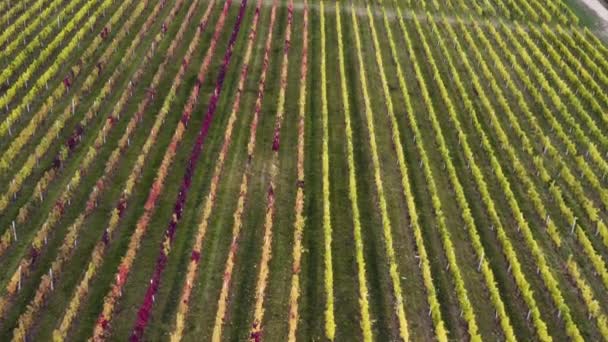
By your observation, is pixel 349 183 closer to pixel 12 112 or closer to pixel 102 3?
pixel 12 112

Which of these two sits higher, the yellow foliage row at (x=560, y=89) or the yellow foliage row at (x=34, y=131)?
the yellow foliage row at (x=34, y=131)

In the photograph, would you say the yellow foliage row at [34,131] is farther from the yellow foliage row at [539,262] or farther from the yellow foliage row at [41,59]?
the yellow foliage row at [539,262]

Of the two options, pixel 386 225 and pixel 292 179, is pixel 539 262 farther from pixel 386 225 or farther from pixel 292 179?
pixel 292 179

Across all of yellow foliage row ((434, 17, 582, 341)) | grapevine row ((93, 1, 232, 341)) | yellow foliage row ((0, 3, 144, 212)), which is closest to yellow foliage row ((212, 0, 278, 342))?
grapevine row ((93, 1, 232, 341))

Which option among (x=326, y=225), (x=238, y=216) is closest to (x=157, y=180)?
(x=238, y=216)

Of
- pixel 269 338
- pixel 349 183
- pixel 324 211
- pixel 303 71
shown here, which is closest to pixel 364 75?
pixel 303 71

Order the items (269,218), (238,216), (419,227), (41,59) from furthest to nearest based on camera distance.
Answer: (41,59) → (419,227) → (269,218) → (238,216)

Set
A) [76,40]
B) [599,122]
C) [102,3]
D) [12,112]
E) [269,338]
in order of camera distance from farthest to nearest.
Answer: [102,3] < [76,40] < [599,122] < [12,112] < [269,338]

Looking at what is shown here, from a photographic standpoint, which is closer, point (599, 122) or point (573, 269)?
point (573, 269)

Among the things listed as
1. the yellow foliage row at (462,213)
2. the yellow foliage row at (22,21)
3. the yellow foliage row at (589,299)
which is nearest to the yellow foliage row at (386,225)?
the yellow foliage row at (462,213)
